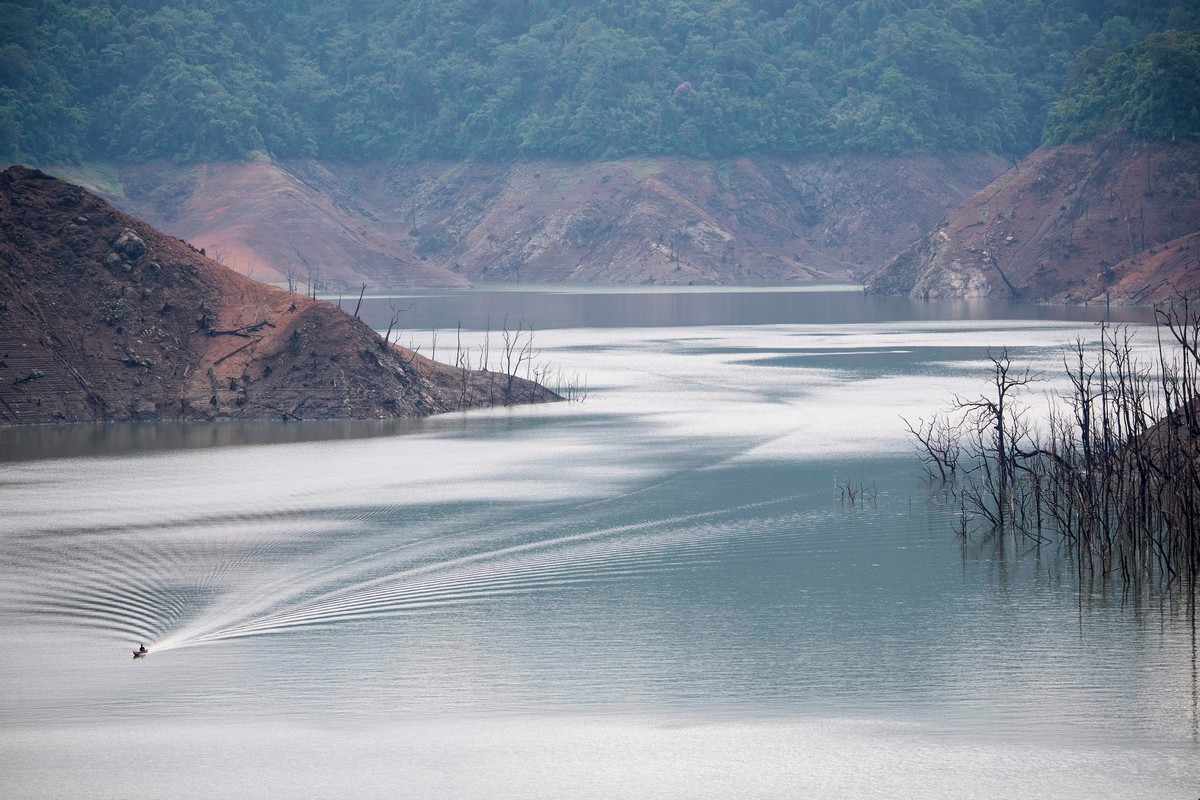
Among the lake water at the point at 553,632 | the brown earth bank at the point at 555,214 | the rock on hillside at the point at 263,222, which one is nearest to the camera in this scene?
the lake water at the point at 553,632

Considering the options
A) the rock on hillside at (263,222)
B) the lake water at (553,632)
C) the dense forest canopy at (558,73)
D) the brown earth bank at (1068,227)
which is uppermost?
the dense forest canopy at (558,73)

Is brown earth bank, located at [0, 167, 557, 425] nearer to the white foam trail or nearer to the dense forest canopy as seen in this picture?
the white foam trail

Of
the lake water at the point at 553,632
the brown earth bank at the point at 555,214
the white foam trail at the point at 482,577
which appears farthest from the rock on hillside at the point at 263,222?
the white foam trail at the point at 482,577

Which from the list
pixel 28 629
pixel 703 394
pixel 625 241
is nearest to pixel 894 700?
pixel 28 629

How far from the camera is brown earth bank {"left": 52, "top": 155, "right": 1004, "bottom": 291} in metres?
143

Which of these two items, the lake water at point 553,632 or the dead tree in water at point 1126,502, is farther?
the dead tree in water at point 1126,502

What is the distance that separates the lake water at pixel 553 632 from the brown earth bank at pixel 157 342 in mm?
4156

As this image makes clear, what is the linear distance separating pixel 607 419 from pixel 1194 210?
235 feet

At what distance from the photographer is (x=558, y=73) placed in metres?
171

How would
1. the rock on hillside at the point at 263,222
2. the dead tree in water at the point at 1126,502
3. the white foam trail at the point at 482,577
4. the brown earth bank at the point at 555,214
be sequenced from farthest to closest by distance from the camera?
the brown earth bank at the point at 555,214 < the rock on hillside at the point at 263,222 < the dead tree in water at the point at 1126,502 < the white foam trail at the point at 482,577

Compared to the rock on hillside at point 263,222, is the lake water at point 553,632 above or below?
below

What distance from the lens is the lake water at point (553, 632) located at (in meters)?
16.1

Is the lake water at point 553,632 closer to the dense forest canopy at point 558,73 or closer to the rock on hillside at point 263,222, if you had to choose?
the rock on hillside at point 263,222

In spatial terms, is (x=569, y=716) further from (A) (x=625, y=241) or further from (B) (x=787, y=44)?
(B) (x=787, y=44)
